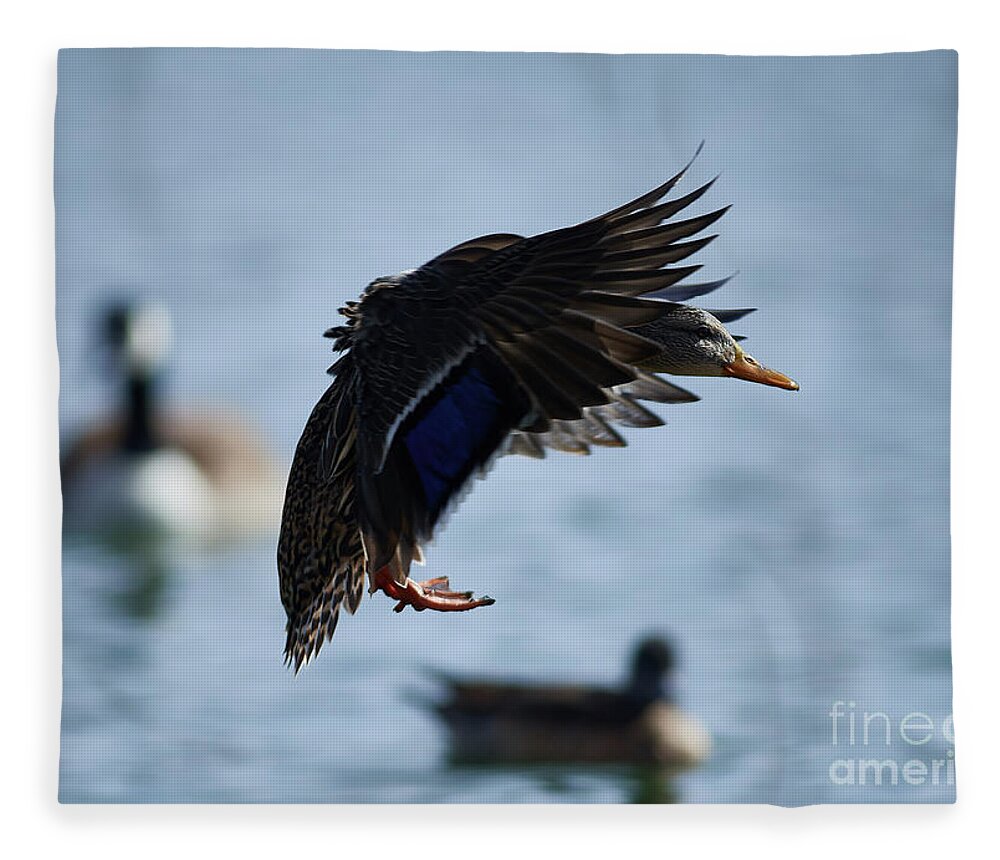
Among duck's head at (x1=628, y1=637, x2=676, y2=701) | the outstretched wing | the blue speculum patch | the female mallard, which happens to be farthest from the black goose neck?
the blue speculum patch

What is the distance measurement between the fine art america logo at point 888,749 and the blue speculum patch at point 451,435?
4.81ft

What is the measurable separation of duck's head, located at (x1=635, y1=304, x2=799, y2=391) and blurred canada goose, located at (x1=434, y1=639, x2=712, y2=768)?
1159 mm

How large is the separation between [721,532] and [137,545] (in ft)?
4.09

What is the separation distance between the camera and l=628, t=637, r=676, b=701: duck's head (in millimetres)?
4191

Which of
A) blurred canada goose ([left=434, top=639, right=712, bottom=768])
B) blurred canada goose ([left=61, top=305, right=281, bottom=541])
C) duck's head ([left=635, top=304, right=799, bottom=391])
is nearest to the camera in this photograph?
duck's head ([left=635, top=304, right=799, bottom=391])

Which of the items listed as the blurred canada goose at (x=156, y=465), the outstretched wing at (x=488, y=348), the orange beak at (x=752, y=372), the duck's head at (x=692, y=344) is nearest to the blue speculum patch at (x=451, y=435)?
the outstretched wing at (x=488, y=348)

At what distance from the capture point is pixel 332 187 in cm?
411

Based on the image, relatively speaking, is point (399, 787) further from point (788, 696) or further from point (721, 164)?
point (721, 164)

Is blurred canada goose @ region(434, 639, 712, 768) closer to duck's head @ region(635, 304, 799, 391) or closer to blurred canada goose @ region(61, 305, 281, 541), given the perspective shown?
blurred canada goose @ region(61, 305, 281, 541)

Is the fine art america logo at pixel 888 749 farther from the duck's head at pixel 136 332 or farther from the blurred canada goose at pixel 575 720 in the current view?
the duck's head at pixel 136 332

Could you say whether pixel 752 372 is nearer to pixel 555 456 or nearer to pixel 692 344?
pixel 692 344

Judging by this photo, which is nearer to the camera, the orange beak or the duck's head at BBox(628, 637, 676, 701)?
the orange beak

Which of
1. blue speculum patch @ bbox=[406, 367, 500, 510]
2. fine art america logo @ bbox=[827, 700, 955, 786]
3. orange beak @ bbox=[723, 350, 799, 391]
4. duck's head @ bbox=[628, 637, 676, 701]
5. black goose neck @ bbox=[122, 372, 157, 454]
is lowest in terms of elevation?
fine art america logo @ bbox=[827, 700, 955, 786]
